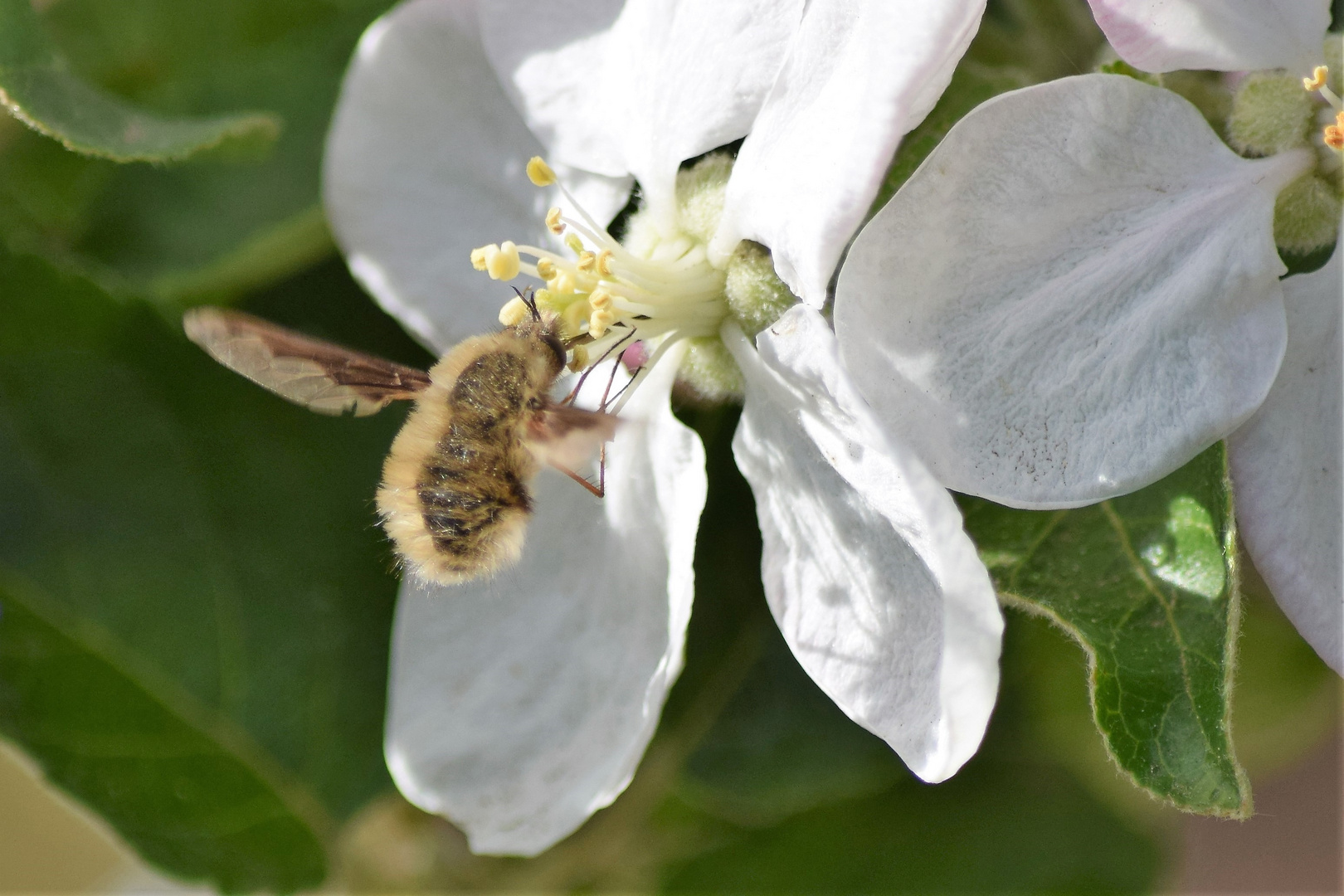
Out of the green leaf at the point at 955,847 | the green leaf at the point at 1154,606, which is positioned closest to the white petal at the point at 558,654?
the green leaf at the point at 1154,606

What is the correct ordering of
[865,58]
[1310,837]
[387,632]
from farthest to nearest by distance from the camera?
[1310,837] → [387,632] → [865,58]

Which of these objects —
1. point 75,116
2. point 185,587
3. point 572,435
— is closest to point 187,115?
point 75,116

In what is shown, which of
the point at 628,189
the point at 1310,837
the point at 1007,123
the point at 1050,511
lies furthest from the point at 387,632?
the point at 1310,837

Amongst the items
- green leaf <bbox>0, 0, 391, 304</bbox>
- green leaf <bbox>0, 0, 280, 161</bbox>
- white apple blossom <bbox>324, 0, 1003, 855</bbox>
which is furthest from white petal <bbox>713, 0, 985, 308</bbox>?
green leaf <bbox>0, 0, 391, 304</bbox>

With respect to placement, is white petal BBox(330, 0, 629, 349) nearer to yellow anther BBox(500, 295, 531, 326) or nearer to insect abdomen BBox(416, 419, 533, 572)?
yellow anther BBox(500, 295, 531, 326)

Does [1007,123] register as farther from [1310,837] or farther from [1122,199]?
[1310,837]

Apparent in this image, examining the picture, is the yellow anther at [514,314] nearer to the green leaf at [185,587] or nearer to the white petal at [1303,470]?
the green leaf at [185,587]

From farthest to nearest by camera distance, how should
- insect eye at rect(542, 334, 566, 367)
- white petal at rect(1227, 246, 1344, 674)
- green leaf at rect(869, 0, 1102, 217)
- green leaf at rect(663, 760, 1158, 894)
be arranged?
1. green leaf at rect(663, 760, 1158, 894)
2. green leaf at rect(869, 0, 1102, 217)
3. insect eye at rect(542, 334, 566, 367)
4. white petal at rect(1227, 246, 1344, 674)
